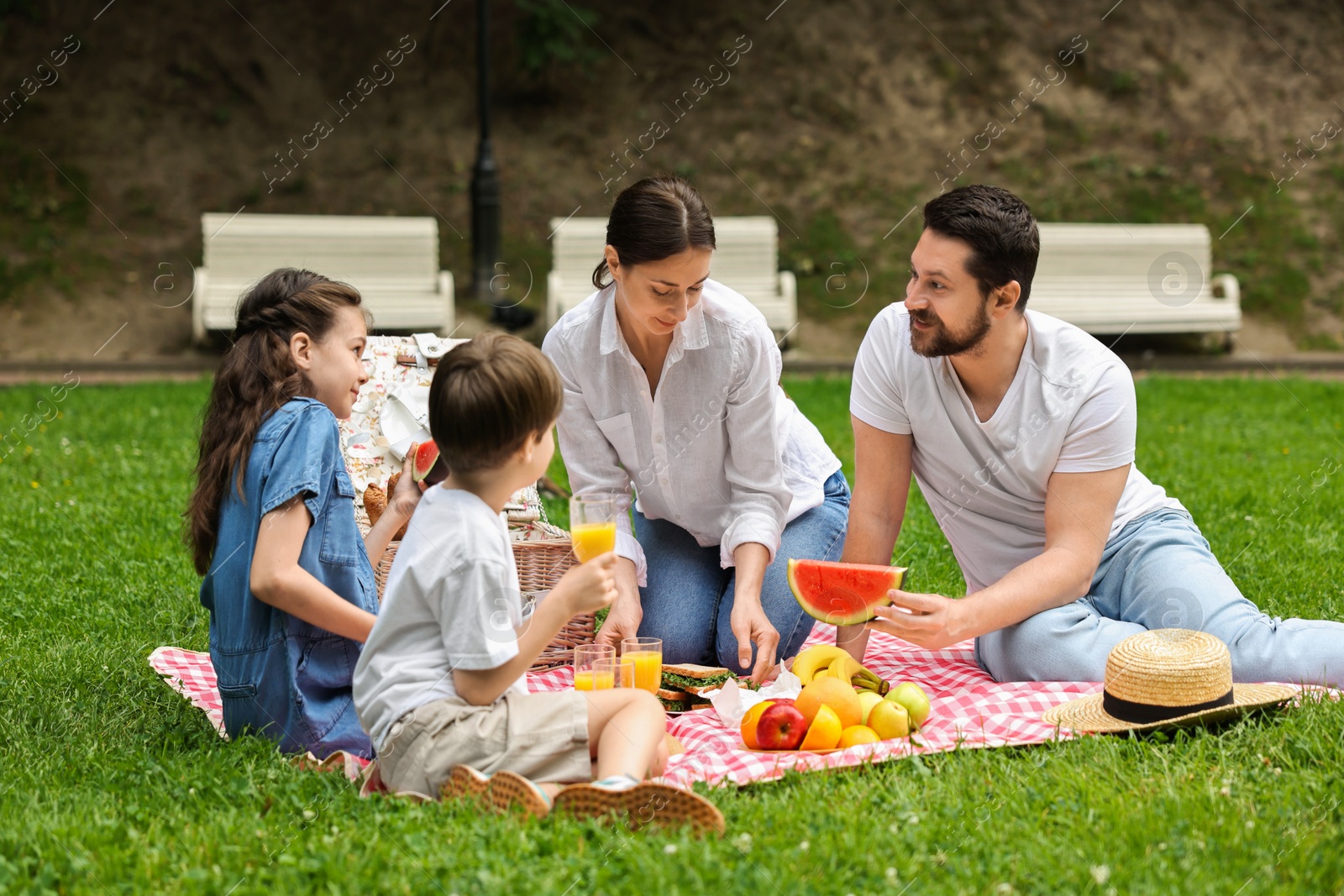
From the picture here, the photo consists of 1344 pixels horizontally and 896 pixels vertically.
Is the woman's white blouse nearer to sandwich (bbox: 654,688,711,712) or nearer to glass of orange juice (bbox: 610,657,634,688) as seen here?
sandwich (bbox: 654,688,711,712)

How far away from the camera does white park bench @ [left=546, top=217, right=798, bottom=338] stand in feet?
40.0

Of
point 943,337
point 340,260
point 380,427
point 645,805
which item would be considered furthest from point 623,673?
point 340,260

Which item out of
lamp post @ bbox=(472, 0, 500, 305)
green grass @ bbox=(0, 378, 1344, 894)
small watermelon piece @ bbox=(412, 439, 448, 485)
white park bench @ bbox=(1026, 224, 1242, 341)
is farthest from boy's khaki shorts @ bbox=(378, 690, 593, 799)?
white park bench @ bbox=(1026, 224, 1242, 341)

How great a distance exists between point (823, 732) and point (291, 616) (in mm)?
1425

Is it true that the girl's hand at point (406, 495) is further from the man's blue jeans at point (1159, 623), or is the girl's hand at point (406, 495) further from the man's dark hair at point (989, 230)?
the man's blue jeans at point (1159, 623)

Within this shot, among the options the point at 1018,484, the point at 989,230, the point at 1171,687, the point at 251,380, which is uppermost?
the point at 989,230

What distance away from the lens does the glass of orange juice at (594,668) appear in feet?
11.3

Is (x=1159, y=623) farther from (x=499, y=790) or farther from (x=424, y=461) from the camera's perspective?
(x=424, y=461)

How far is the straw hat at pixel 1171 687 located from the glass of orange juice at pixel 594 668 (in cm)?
120

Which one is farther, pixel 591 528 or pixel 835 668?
pixel 835 668

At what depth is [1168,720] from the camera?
128 inches

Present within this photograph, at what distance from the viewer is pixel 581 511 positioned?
312 centimetres

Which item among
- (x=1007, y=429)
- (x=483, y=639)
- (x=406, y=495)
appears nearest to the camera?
(x=483, y=639)

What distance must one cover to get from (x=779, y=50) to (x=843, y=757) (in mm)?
14993
